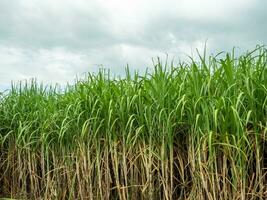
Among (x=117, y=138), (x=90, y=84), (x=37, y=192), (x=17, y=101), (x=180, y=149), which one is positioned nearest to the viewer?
(x=180, y=149)

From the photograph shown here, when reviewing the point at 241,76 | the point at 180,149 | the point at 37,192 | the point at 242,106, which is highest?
the point at 241,76

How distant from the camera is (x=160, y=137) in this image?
371cm

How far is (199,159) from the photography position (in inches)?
133

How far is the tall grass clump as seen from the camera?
131 inches

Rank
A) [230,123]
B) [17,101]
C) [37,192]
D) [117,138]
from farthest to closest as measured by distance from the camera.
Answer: [17,101], [37,192], [117,138], [230,123]

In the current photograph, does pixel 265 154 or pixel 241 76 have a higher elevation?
pixel 241 76

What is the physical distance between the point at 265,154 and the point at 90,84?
1.86 meters

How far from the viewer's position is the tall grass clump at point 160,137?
3.34m

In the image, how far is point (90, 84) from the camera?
15.2ft

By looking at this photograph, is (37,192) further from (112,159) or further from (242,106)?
(242,106)

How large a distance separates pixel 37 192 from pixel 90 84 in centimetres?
131

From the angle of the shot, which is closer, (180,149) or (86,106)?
(180,149)

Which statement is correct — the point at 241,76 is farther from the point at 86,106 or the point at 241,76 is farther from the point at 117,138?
the point at 86,106

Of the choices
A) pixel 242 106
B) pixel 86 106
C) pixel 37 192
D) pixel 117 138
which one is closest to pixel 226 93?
pixel 242 106
